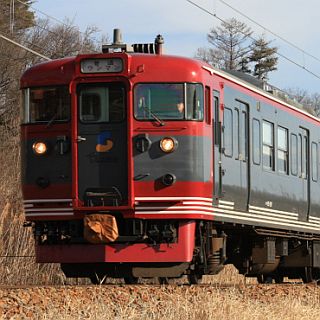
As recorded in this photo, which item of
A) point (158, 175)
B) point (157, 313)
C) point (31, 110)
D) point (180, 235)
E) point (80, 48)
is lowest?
point (157, 313)

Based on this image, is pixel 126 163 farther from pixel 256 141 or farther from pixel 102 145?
pixel 256 141

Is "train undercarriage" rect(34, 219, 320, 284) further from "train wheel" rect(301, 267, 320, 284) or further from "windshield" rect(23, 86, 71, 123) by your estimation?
"train wheel" rect(301, 267, 320, 284)

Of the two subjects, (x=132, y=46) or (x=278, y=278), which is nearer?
(x=132, y=46)

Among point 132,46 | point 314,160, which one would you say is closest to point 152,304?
point 132,46

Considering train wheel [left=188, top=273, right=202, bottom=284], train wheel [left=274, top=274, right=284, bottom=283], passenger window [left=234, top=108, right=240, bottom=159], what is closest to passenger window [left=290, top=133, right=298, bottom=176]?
train wheel [left=274, top=274, right=284, bottom=283]

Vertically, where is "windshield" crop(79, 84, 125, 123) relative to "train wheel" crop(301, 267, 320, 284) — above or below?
above

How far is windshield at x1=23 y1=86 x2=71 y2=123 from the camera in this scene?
13648 mm

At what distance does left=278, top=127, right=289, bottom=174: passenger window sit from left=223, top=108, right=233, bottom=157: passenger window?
2.65 meters

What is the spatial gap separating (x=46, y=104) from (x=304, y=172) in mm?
6726

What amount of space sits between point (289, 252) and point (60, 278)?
14.6ft

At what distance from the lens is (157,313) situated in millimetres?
9586

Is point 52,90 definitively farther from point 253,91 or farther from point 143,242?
point 253,91

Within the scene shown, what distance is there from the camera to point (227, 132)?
14.6 meters

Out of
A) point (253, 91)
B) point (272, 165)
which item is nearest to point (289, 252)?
point (272, 165)
